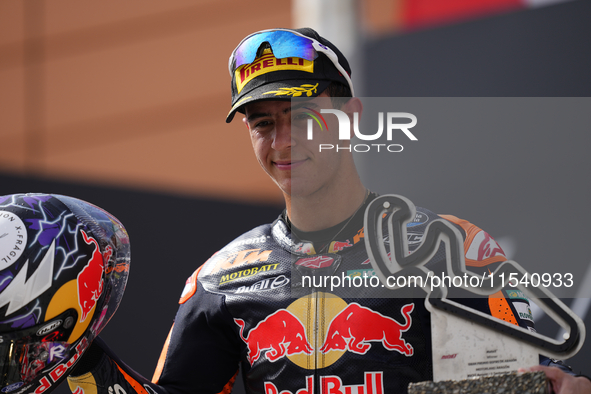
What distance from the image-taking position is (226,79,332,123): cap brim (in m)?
1.70

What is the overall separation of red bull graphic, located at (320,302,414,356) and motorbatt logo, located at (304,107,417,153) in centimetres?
41

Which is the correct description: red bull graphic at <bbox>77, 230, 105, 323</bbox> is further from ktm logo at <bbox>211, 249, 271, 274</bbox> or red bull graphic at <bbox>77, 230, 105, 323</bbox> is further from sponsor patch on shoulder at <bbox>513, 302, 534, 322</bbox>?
sponsor patch on shoulder at <bbox>513, 302, 534, 322</bbox>

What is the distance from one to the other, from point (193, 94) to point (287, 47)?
5.58 meters

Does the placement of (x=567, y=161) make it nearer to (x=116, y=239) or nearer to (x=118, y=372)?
(x=116, y=239)

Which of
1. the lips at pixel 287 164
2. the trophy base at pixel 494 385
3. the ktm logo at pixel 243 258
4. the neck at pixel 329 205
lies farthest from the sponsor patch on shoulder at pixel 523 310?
the ktm logo at pixel 243 258

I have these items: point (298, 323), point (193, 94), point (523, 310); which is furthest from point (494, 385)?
point (193, 94)

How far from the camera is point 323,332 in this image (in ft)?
5.65

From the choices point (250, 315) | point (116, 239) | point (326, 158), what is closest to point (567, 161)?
point (326, 158)

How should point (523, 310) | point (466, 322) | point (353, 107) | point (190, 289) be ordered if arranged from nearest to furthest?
point (466, 322)
point (523, 310)
point (353, 107)
point (190, 289)

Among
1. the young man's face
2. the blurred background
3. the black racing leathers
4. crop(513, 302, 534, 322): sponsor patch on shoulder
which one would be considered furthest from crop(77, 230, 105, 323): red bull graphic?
crop(513, 302, 534, 322): sponsor patch on shoulder

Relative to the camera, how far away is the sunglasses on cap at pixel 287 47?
1760mm

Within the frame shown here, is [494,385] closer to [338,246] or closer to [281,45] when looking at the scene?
[338,246]

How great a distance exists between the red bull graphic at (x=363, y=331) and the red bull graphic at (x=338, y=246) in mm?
162

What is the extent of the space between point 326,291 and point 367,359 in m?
0.21
